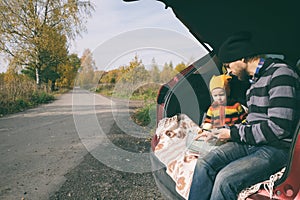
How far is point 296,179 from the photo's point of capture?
1.39 metres

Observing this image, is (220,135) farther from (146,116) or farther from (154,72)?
(146,116)

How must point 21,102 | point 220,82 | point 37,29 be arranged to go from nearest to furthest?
point 220,82 < point 21,102 < point 37,29

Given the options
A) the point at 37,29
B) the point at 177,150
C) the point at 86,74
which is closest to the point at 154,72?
the point at 86,74

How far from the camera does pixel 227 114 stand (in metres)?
2.76

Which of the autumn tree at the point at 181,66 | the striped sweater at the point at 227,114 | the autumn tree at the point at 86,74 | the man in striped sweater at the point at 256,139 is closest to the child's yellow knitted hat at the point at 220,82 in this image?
the striped sweater at the point at 227,114

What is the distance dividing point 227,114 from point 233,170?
3.73 feet

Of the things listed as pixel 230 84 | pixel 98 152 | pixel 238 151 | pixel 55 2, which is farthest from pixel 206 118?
pixel 55 2

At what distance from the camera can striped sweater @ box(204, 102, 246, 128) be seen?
276cm

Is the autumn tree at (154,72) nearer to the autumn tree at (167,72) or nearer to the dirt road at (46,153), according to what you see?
the autumn tree at (167,72)

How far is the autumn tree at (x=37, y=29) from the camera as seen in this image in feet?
46.7

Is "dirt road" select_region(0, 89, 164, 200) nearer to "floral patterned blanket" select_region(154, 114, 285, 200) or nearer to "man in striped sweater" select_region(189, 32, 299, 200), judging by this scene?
"floral patterned blanket" select_region(154, 114, 285, 200)

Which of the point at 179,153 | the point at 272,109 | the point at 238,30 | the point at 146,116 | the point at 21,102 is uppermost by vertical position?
the point at 238,30

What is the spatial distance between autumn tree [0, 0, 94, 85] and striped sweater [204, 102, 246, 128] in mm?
12714

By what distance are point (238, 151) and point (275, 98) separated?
0.48 meters
